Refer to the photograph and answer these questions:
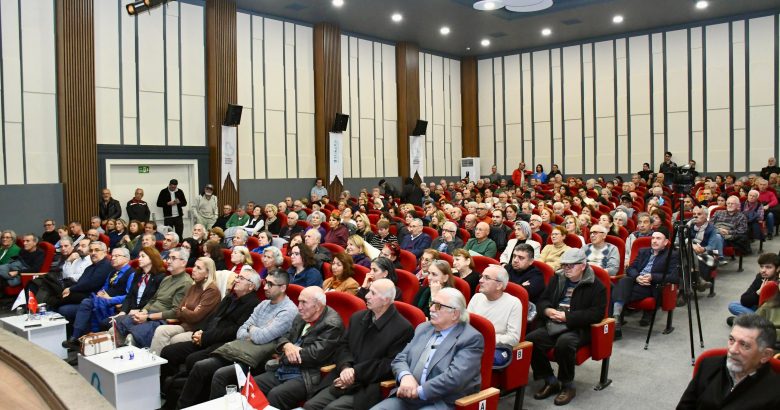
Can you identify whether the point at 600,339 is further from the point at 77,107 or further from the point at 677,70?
the point at 677,70

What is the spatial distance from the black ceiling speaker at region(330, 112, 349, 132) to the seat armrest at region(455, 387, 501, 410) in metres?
11.4

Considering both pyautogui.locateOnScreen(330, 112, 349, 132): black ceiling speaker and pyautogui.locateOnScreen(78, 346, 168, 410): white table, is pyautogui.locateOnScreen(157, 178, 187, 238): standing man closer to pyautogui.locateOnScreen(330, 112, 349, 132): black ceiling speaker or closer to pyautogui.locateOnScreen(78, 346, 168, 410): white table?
pyautogui.locateOnScreen(330, 112, 349, 132): black ceiling speaker

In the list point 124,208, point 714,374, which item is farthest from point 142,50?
point 714,374

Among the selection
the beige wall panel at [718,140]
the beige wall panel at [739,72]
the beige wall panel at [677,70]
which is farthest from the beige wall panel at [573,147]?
the beige wall panel at [739,72]

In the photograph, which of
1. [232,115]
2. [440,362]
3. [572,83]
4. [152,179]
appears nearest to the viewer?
[440,362]

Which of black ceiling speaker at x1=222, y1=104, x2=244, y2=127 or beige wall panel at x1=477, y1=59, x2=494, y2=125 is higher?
beige wall panel at x1=477, y1=59, x2=494, y2=125

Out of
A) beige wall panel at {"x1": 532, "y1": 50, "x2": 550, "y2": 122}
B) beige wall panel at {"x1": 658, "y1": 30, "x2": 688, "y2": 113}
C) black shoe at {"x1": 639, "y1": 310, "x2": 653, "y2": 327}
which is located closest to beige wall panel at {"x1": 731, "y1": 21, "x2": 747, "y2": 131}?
beige wall panel at {"x1": 658, "y1": 30, "x2": 688, "y2": 113}

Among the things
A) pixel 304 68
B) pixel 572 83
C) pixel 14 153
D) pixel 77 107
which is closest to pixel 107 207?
pixel 14 153

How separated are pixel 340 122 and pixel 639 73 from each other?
779 cm

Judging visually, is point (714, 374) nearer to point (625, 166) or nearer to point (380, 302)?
point (380, 302)

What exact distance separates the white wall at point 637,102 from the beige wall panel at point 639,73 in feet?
0.08

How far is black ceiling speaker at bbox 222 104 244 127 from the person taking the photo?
1183 cm

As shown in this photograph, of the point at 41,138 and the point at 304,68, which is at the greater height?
the point at 304,68

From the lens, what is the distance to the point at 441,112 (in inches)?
686
